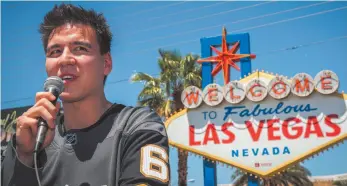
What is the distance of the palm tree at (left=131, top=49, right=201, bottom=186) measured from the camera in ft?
58.1

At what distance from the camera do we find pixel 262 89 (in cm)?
1222

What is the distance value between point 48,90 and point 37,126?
23 cm

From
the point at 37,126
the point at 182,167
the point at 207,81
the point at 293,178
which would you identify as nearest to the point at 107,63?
the point at 37,126

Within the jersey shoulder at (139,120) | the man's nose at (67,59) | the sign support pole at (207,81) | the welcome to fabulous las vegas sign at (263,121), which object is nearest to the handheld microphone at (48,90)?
the man's nose at (67,59)

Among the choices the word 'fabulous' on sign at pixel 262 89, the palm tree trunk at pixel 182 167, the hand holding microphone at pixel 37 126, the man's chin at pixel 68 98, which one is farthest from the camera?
the palm tree trunk at pixel 182 167

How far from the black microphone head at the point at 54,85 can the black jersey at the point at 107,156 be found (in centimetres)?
29

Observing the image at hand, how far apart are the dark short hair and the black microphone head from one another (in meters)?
0.35

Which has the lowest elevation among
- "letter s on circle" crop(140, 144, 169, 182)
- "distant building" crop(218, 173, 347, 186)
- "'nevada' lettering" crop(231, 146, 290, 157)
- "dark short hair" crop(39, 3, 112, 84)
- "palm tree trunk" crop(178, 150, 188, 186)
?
"distant building" crop(218, 173, 347, 186)

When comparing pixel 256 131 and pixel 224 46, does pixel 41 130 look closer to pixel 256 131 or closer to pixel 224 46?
pixel 256 131

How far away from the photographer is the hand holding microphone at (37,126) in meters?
1.69

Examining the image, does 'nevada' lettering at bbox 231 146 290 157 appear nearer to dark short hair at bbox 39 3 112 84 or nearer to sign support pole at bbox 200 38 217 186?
sign support pole at bbox 200 38 217 186

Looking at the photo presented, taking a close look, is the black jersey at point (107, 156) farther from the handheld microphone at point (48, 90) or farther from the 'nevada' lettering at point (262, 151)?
the 'nevada' lettering at point (262, 151)

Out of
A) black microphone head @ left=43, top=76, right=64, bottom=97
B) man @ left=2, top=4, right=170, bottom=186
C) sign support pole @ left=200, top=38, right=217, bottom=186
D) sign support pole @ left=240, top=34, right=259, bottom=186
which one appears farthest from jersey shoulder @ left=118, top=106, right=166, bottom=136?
sign support pole @ left=240, top=34, right=259, bottom=186

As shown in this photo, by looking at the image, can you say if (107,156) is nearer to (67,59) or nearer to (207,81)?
(67,59)
